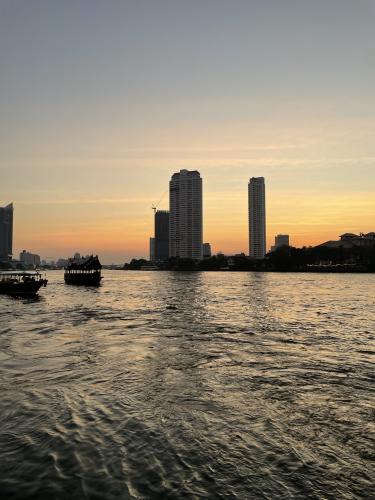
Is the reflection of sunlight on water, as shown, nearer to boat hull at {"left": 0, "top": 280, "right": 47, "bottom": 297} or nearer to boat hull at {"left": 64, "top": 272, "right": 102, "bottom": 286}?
boat hull at {"left": 0, "top": 280, "right": 47, "bottom": 297}

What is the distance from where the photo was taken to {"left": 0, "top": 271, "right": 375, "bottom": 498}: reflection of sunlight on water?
848cm

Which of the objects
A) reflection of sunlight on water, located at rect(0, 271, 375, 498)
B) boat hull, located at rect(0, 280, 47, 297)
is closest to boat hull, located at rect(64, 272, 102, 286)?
boat hull, located at rect(0, 280, 47, 297)

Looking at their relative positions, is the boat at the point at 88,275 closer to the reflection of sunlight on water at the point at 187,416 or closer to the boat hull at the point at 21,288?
the boat hull at the point at 21,288

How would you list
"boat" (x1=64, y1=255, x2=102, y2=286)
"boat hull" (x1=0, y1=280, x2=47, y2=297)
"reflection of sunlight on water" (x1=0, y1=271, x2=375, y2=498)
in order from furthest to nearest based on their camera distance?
"boat" (x1=64, y1=255, x2=102, y2=286)
"boat hull" (x1=0, y1=280, x2=47, y2=297)
"reflection of sunlight on water" (x1=0, y1=271, x2=375, y2=498)

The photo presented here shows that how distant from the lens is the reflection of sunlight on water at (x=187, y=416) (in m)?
8.48

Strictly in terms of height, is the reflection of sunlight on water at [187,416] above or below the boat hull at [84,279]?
below

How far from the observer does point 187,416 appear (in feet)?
39.7

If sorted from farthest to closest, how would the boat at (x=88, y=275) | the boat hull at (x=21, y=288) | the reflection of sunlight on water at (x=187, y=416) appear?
the boat at (x=88, y=275), the boat hull at (x=21, y=288), the reflection of sunlight on water at (x=187, y=416)

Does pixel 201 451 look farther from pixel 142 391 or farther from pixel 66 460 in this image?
pixel 142 391

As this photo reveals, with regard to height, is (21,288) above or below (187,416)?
above

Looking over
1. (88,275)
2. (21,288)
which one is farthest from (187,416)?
(88,275)

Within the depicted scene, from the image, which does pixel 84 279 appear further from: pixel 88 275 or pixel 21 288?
pixel 21 288

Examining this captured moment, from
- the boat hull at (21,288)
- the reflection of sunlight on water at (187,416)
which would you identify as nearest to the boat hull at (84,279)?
the boat hull at (21,288)

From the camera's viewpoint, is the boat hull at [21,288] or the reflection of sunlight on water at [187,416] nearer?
the reflection of sunlight on water at [187,416]
